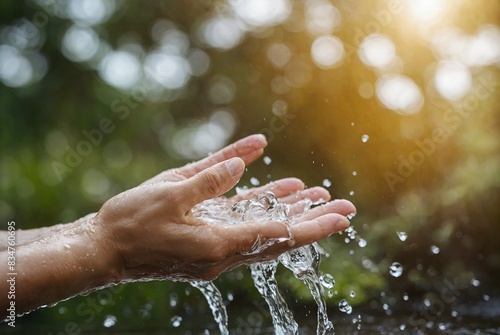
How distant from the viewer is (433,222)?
15.2 ft

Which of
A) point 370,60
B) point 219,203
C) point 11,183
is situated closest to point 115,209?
point 219,203

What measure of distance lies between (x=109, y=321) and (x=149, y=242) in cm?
251

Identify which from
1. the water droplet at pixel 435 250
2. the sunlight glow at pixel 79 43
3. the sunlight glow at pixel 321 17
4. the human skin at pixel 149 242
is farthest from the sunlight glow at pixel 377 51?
the human skin at pixel 149 242

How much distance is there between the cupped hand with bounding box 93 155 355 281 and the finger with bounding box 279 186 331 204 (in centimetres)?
57

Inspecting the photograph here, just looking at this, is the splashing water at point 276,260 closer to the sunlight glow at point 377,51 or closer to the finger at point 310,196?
the finger at point 310,196

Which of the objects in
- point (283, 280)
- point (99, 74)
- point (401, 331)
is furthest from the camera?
point (99, 74)

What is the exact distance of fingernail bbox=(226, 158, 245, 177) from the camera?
6.40ft

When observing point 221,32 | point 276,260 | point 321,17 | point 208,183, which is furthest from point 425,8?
point 208,183

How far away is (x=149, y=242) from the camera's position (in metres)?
1.86

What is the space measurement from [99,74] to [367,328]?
5.47 metres

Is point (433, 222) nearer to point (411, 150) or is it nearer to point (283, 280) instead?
point (411, 150)

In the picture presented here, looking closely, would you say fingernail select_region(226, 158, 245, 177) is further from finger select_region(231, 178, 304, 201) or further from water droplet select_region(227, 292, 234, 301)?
water droplet select_region(227, 292, 234, 301)

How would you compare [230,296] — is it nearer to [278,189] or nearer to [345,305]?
[345,305]

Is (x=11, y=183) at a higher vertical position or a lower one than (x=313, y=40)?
lower
